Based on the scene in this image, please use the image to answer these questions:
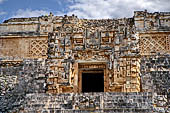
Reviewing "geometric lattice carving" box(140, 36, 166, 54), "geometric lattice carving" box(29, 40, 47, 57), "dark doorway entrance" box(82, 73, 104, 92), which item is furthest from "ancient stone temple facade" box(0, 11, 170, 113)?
"geometric lattice carving" box(140, 36, 166, 54)

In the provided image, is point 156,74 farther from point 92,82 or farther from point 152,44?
point 152,44

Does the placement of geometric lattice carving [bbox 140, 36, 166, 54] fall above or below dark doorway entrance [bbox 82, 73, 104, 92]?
above

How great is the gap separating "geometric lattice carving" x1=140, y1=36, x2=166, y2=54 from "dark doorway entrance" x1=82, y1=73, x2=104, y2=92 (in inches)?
150

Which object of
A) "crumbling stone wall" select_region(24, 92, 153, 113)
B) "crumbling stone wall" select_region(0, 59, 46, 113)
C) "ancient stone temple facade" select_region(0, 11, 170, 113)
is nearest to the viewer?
"crumbling stone wall" select_region(24, 92, 153, 113)

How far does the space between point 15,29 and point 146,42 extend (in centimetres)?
759

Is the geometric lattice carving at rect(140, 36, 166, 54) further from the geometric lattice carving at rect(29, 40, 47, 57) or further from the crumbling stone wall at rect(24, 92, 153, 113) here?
the crumbling stone wall at rect(24, 92, 153, 113)

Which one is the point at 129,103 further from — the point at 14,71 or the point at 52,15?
the point at 52,15

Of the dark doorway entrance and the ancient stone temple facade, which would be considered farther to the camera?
the dark doorway entrance

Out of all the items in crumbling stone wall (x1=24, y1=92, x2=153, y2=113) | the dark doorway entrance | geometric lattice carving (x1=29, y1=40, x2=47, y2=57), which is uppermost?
geometric lattice carving (x1=29, y1=40, x2=47, y2=57)

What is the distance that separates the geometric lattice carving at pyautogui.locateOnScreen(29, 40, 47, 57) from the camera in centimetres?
1575

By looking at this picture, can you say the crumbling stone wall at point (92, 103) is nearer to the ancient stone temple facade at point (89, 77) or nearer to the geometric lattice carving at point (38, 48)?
the ancient stone temple facade at point (89, 77)

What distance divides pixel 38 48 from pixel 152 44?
20.7 feet

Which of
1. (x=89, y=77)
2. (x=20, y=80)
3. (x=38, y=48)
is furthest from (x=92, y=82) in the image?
(x=38, y=48)

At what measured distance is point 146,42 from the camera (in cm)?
1527
